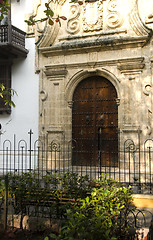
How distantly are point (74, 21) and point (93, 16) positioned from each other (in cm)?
67

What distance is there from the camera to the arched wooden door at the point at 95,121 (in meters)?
9.23

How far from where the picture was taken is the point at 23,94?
33.0 feet

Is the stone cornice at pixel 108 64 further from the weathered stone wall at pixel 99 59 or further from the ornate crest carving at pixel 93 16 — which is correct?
the ornate crest carving at pixel 93 16

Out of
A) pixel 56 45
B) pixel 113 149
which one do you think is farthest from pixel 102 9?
pixel 113 149

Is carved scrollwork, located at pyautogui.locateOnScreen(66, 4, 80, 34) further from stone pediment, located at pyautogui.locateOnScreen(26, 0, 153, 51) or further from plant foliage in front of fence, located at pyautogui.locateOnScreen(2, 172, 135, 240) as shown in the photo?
plant foliage in front of fence, located at pyautogui.locateOnScreen(2, 172, 135, 240)

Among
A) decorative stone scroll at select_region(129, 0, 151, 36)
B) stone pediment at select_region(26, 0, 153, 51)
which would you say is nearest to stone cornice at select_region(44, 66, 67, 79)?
stone pediment at select_region(26, 0, 153, 51)

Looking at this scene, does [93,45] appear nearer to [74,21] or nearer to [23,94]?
[74,21]

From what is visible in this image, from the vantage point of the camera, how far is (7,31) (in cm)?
958

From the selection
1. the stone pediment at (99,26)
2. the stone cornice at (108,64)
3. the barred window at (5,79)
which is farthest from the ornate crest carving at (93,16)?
the barred window at (5,79)

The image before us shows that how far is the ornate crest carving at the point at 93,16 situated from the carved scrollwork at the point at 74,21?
0.26 meters

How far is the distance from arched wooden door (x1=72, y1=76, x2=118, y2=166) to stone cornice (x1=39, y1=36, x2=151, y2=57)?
3.41 feet

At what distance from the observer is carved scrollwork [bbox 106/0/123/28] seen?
9141 mm

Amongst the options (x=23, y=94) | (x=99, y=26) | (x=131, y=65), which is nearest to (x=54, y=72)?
(x=23, y=94)

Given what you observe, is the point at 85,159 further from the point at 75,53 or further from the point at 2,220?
the point at 2,220
